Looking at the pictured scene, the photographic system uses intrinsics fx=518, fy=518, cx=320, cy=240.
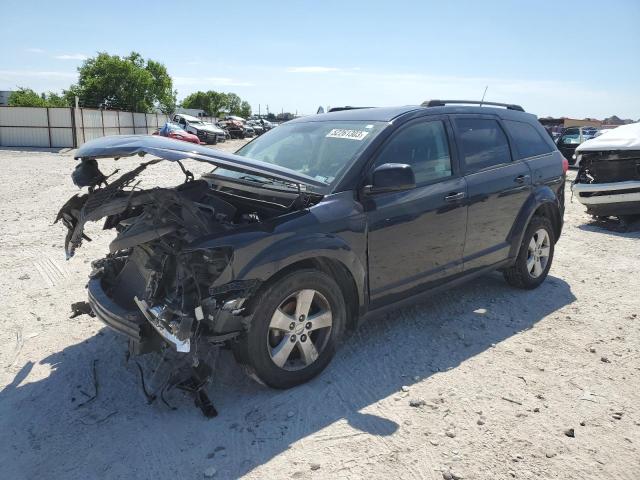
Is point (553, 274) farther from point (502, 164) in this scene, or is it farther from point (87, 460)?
point (87, 460)

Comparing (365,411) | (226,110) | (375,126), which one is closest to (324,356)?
(365,411)

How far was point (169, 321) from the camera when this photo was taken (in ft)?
9.96

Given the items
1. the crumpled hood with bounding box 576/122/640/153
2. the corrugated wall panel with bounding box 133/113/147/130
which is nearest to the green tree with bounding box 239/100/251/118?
the corrugated wall panel with bounding box 133/113/147/130

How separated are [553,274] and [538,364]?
8.39 feet

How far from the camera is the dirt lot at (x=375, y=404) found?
2.80m

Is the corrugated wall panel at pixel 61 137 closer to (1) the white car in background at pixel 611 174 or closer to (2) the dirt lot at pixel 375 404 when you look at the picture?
(2) the dirt lot at pixel 375 404

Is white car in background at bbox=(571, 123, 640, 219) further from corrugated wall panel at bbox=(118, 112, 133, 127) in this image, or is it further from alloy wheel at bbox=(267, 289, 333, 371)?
corrugated wall panel at bbox=(118, 112, 133, 127)

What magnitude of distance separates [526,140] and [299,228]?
3.19 metres

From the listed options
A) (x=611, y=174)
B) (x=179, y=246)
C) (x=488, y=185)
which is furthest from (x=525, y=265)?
(x=611, y=174)

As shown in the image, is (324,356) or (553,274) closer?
(324,356)

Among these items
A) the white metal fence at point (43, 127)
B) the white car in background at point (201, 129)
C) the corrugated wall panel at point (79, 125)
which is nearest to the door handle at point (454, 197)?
the white metal fence at point (43, 127)

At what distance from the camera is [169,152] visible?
2953 mm

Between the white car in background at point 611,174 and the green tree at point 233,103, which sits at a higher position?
the green tree at point 233,103

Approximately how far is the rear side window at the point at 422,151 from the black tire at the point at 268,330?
3.46 feet
